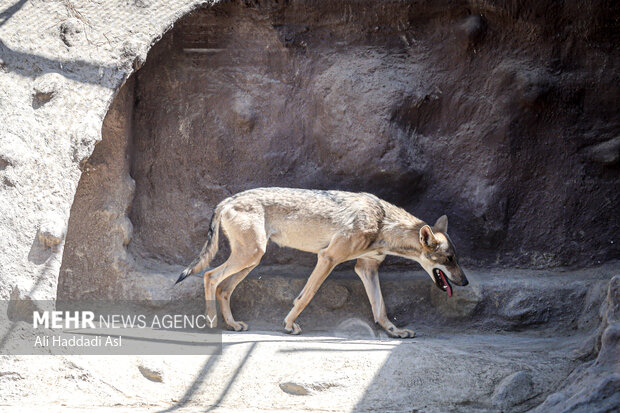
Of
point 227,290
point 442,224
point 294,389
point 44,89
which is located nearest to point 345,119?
point 442,224

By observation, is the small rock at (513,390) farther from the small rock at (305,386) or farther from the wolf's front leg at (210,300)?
the wolf's front leg at (210,300)

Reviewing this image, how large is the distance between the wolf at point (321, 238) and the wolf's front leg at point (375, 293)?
0.03 ft

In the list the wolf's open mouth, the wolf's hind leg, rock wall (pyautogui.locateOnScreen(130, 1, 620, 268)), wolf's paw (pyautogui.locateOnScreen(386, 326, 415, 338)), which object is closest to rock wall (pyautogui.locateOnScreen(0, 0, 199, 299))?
rock wall (pyautogui.locateOnScreen(130, 1, 620, 268))

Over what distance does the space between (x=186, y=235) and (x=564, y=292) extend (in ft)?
14.5

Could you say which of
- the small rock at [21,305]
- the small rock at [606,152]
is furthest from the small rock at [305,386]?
the small rock at [606,152]

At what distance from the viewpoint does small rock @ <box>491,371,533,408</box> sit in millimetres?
5477

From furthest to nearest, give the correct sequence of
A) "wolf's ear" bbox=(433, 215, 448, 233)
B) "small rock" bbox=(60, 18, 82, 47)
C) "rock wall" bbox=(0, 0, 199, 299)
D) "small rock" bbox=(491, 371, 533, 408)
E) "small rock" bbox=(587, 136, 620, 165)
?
"small rock" bbox=(587, 136, 620, 165) < "wolf's ear" bbox=(433, 215, 448, 233) < "small rock" bbox=(60, 18, 82, 47) < "rock wall" bbox=(0, 0, 199, 299) < "small rock" bbox=(491, 371, 533, 408)

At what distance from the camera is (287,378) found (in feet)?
19.3

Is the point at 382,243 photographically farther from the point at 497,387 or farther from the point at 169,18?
the point at 169,18

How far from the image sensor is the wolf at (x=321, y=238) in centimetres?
735

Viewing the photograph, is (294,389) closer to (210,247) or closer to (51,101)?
(210,247)

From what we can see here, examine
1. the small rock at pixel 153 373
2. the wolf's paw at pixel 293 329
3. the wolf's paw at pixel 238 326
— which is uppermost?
the small rock at pixel 153 373

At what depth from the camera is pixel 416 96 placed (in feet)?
26.9

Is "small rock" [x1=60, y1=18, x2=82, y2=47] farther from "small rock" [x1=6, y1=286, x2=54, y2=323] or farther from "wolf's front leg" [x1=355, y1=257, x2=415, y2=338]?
"wolf's front leg" [x1=355, y1=257, x2=415, y2=338]
